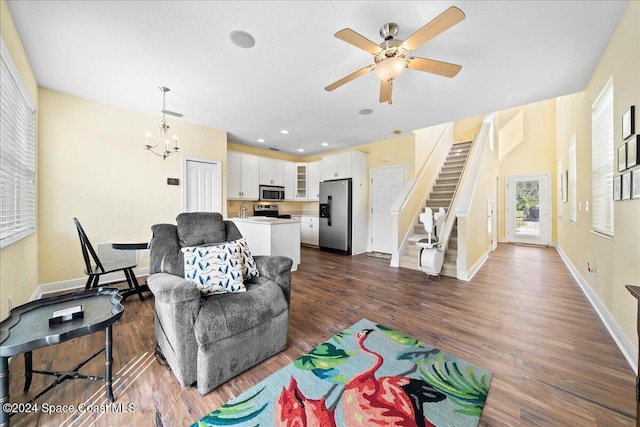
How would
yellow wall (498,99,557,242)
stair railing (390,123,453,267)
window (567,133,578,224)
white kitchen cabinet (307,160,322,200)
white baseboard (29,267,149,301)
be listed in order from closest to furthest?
1. white baseboard (29,267,149,301)
2. window (567,133,578,224)
3. stair railing (390,123,453,267)
4. white kitchen cabinet (307,160,322,200)
5. yellow wall (498,99,557,242)

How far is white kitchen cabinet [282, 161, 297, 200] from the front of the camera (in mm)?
6473

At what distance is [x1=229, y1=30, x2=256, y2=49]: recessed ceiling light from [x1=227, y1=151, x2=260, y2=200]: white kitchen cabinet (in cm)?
326

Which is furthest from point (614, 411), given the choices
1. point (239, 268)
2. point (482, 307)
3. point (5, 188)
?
point (5, 188)

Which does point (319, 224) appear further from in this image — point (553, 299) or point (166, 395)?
point (166, 395)

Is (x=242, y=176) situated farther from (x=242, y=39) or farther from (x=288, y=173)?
(x=242, y=39)

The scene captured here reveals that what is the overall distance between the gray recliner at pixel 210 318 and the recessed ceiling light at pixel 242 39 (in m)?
1.68

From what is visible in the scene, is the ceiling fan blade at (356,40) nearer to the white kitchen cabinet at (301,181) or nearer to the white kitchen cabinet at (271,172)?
the white kitchen cabinet at (271,172)

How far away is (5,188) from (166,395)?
2.25m

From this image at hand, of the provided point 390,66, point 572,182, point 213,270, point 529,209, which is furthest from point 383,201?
point 529,209

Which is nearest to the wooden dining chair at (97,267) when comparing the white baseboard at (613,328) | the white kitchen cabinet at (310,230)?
the white kitchen cabinet at (310,230)

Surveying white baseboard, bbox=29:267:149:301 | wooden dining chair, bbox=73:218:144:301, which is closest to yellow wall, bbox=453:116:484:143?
wooden dining chair, bbox=73:218:144:301

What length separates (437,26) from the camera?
167cm

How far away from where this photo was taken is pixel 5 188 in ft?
6.70

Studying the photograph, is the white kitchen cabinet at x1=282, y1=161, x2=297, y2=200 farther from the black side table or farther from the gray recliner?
the black side table
